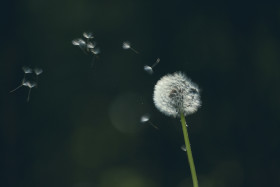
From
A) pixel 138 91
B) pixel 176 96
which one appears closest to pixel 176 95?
pixel 176 96

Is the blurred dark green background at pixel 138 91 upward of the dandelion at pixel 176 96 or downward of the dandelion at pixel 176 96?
upward

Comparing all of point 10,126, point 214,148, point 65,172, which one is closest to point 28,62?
point 10,126

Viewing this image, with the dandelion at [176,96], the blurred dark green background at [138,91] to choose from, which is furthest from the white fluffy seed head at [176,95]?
the blurred dark green background at [138,91]

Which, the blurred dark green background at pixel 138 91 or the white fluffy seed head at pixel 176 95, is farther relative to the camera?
the blurred dark green background at pixel 138 91

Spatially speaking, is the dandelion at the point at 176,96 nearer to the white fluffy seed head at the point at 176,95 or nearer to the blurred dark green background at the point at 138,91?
the white fluffy seed head at the point at 176,95

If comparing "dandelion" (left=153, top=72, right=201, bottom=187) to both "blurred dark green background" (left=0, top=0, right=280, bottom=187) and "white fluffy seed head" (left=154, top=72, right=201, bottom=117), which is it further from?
"blurred dark green background" (left=0, top=0, right=280, bottom=187)
